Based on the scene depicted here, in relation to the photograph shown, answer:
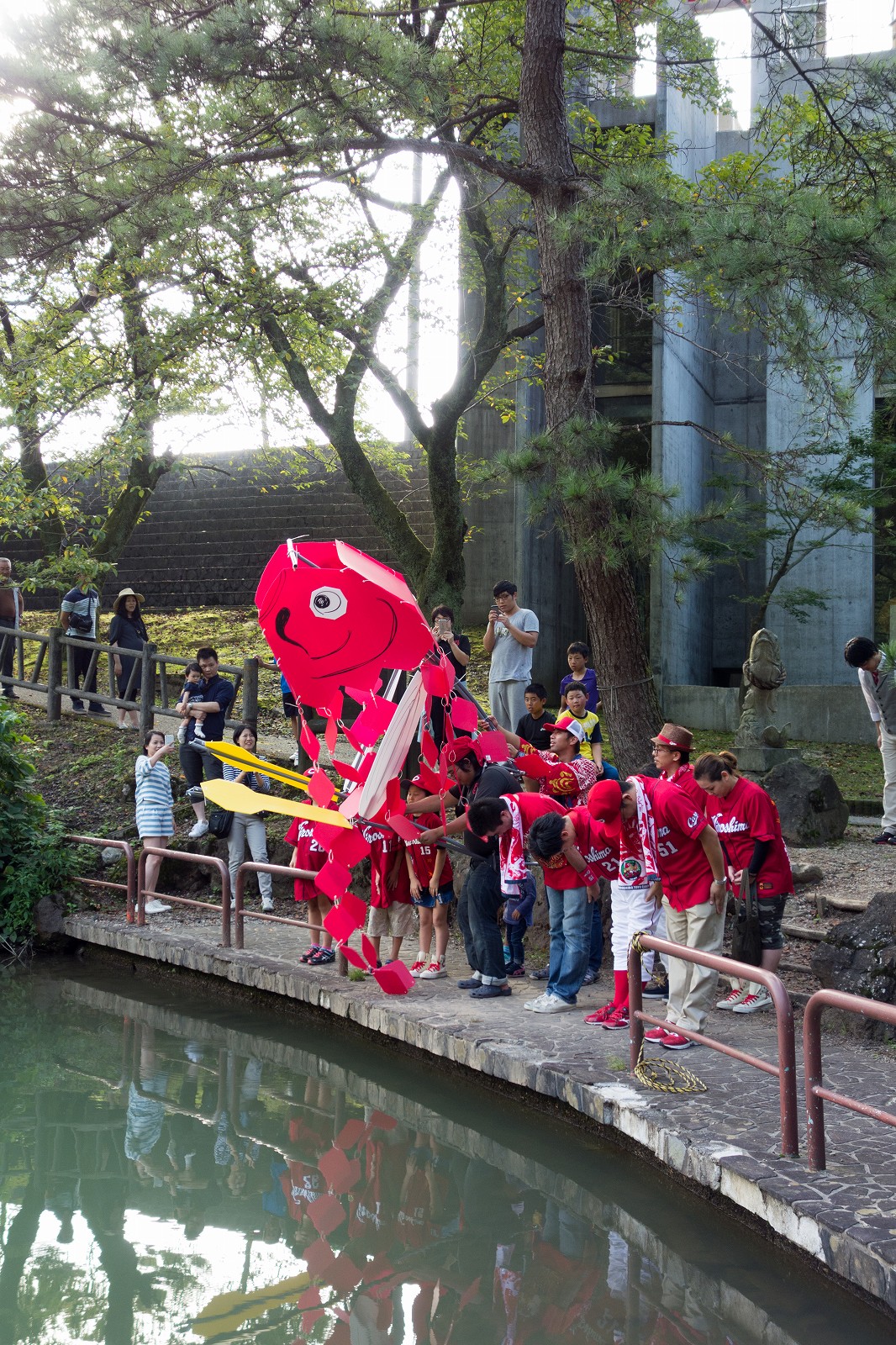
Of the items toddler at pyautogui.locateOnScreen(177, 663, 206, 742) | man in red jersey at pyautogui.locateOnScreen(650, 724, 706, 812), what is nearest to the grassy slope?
toddler at pyautogui.locateOnScreen(177, 663, 206, 742)

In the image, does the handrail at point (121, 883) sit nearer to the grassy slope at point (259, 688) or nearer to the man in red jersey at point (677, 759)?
the grassy slope at point (259, 688)

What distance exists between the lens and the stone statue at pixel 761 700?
34.0 feet

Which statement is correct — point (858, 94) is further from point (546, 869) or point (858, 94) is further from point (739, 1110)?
point (739, 1110)

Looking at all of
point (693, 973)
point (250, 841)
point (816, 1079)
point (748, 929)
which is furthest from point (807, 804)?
point (816, 1079)

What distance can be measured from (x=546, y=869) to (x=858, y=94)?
17.7 feet

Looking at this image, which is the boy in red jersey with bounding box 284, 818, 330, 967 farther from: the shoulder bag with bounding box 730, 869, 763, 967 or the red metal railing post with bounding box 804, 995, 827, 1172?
the red metal railing post with bounding box 804, 995, 827, 1172

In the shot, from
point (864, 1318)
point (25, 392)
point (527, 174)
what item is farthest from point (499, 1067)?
point (25, 392)

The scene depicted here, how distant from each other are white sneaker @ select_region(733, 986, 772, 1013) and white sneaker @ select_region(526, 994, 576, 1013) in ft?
3.17

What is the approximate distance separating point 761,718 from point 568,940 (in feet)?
15.3

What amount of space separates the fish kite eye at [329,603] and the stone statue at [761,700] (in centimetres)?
579

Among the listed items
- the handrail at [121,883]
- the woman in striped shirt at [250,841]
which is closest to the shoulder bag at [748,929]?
the woman in striped shirt at [250,841]

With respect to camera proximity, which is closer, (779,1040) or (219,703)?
(779,1040)

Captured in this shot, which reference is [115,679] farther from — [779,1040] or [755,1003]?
[779,1040]

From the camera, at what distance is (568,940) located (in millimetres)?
6457
